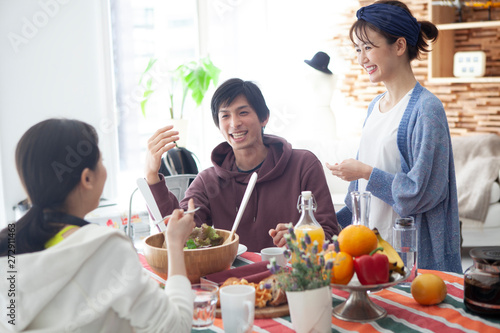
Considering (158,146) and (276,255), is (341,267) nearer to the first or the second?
(276,255)

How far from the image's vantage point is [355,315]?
1210 mm

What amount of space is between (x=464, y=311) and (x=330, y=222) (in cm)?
71

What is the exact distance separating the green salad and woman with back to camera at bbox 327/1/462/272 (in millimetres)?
496

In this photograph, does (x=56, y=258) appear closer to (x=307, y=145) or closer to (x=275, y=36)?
(x=307, y=145)

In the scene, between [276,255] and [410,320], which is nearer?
[410,320]

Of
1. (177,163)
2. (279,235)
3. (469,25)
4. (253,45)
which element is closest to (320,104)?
(253,45)

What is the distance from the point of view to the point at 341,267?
117cm

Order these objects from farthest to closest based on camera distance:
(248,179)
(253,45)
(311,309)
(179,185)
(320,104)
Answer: (253,45), (320,104), (179,185), (248,179), (311,309)

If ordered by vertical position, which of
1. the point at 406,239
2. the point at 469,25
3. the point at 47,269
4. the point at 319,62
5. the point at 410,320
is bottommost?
the point at 410,320

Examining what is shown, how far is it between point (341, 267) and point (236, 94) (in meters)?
1.05

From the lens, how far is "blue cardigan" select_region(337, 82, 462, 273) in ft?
5.98

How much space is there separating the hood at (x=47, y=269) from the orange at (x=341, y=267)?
482mm

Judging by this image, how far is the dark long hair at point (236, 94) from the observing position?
2.06 meters

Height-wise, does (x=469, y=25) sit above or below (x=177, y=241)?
above
